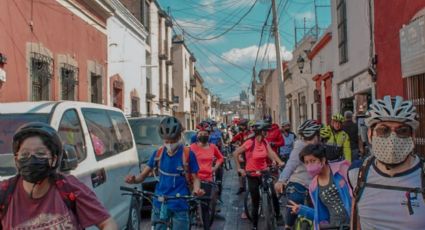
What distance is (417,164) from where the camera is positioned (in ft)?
8.83

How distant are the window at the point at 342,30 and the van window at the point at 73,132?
470 inches

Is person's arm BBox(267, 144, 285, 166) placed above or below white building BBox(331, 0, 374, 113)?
below

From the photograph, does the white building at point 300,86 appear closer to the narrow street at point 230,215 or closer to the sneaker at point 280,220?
the narrow street at point 230,215

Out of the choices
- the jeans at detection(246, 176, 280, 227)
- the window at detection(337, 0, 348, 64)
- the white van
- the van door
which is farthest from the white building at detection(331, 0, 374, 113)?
the white van

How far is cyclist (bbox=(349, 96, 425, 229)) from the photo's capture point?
101 inches

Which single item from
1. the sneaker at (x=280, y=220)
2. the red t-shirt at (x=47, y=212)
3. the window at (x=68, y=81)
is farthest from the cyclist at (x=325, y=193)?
the window at (x=68, y=81)

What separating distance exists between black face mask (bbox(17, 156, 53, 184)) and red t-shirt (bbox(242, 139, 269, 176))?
18.8 ft

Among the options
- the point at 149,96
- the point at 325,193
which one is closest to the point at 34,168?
the point at 325,193

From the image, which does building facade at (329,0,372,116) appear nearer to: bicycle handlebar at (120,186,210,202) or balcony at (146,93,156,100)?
bicycle handlebar at (120,186,210,202)

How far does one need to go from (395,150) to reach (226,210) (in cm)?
756

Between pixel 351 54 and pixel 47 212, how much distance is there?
13.7m

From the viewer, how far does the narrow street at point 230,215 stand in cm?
851

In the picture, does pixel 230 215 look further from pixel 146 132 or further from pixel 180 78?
pixel 180 78

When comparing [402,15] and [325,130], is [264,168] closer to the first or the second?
[325,130]
